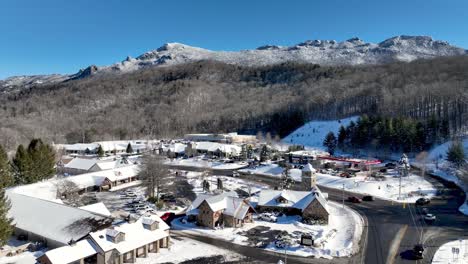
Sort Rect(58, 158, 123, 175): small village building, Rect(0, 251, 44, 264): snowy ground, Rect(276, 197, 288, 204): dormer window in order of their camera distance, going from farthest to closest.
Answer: Rect(58, 158, 123, 175): small village building → Rect(276, 197, 288, 204): dormer window → Rect(0, 251, 44, 264): snowy ground

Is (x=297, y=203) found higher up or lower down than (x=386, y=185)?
higher up

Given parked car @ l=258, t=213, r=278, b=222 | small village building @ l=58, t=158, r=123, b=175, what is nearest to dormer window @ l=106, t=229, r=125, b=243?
parked car @ l=258, t=213, r=278, b=222

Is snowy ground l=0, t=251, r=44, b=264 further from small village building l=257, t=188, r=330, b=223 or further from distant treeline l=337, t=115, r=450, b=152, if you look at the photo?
distant treeline l=337, t=115, r=450, b=152

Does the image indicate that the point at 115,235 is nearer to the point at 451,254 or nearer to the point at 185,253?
the point at 185,253

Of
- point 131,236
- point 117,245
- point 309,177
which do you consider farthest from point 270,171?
point 117,245

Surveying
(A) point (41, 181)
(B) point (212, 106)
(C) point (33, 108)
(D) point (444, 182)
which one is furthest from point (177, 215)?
(C) point (33, 108)

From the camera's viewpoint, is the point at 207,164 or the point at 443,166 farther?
the point at 207,164
